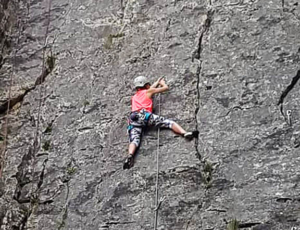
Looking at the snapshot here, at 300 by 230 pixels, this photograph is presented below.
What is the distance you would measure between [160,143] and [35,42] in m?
4.09

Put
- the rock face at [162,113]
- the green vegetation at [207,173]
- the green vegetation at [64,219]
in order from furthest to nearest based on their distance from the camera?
the green vegetation at [64,219] → the green vegetation at [207,173] → the rock face at [162,113]

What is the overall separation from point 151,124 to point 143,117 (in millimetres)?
152

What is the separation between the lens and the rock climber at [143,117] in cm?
827

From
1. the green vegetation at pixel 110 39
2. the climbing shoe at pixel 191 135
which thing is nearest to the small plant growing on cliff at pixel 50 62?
the green vegetation at pixel 110 39

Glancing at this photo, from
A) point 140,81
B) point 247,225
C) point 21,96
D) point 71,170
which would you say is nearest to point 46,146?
point 71,170

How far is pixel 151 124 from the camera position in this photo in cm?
848

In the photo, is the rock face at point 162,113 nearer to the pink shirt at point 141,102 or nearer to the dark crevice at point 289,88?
the dark crevice at point 289,88

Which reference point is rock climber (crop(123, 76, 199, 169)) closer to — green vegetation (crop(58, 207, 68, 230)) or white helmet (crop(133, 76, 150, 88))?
white helmet (crop(133, 76, 150, 88))

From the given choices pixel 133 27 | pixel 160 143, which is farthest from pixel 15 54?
pixel 160 143

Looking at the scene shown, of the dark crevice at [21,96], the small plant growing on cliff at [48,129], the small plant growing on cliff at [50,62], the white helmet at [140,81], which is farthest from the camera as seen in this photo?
the small plant growing on cliff at [50,62]

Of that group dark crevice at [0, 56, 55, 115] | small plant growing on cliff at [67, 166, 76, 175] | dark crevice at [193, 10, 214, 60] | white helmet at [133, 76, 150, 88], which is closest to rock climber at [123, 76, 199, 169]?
white helmet at [133, 76, 150, 88]

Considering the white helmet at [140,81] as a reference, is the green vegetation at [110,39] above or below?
above

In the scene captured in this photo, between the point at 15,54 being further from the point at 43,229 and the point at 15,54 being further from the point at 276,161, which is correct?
the point at 276,161

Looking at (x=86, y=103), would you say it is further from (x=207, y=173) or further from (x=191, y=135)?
(x=207, y=173)
